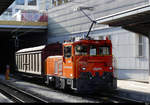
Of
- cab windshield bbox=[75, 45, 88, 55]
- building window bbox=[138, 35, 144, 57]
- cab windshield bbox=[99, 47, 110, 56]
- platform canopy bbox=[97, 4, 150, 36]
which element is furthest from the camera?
building window bbox=[138, 35, 144, 57]

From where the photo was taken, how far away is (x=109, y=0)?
80.8 feet

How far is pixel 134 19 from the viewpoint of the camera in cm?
1680

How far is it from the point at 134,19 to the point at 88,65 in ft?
18.7

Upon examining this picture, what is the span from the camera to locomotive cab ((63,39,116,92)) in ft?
42.1

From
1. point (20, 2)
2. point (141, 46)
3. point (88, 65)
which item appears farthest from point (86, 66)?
point (20, 2)

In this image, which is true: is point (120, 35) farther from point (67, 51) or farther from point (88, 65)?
point (88, 65)

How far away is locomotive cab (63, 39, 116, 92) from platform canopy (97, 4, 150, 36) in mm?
2657

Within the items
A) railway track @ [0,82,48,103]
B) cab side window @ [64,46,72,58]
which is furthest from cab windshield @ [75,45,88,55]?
railway track @ [0,82,48,103]

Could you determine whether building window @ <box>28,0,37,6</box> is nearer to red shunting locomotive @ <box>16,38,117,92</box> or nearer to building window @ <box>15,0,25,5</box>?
building window @ <box>15,0,25,5</box>

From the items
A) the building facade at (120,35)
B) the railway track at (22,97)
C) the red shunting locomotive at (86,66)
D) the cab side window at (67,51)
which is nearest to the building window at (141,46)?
the building facade at (120,35)

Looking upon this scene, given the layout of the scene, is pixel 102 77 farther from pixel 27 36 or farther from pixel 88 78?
pixel 27 36

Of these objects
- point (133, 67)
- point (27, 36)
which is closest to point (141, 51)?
point (133, 67)

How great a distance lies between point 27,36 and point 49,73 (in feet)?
103

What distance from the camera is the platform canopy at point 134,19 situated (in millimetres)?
14561
